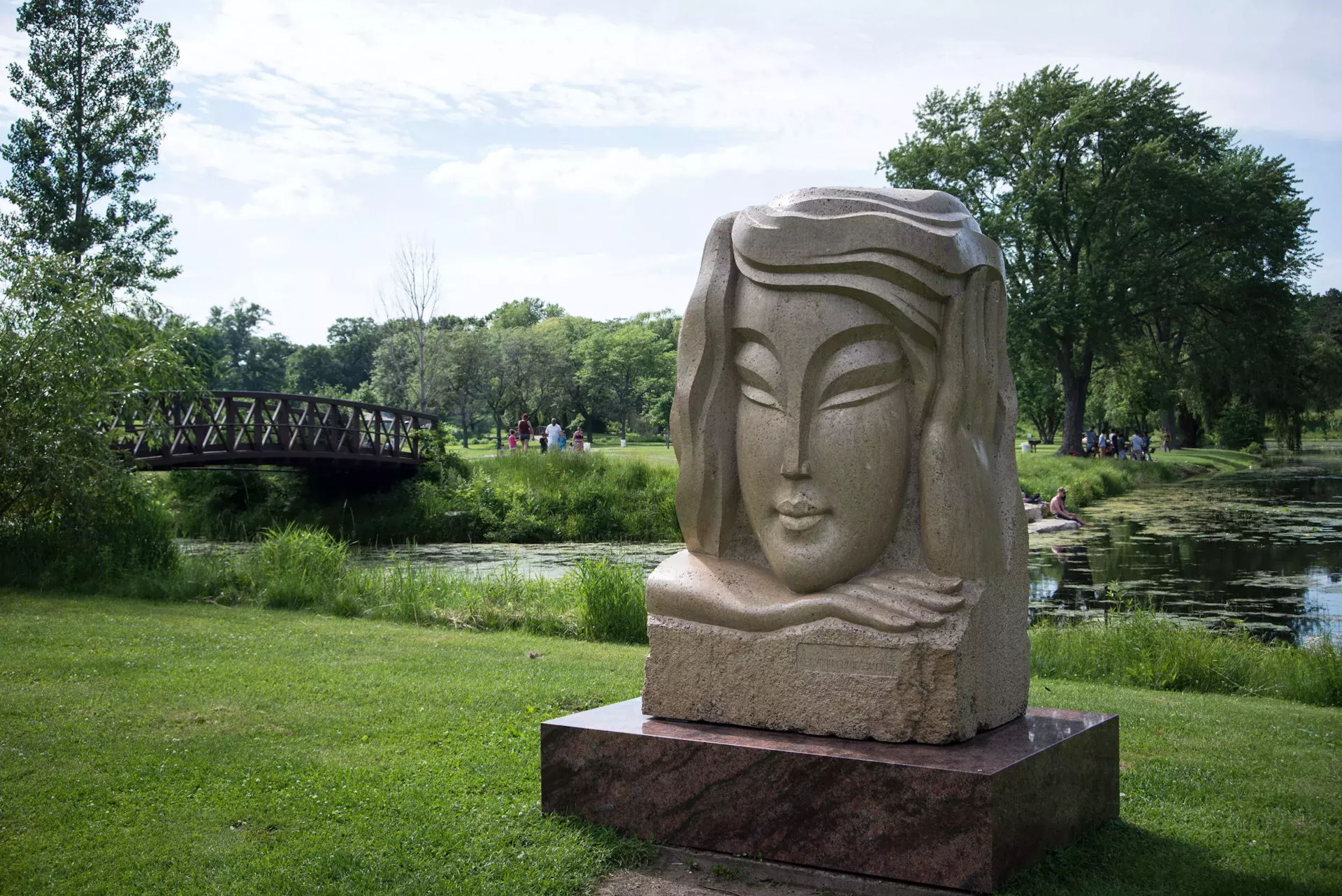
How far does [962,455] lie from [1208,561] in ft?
50.1

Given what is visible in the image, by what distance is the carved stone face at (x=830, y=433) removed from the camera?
4.72m

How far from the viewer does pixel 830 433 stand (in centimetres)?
475

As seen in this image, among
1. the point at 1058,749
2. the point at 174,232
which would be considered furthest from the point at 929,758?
the point at 174,232

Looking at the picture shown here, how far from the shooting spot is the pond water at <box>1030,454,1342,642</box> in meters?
13.6

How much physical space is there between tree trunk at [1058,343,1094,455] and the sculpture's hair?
105 ft

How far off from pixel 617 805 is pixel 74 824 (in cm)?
231

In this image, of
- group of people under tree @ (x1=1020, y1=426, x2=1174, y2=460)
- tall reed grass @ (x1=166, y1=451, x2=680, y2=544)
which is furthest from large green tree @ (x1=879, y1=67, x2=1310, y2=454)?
tall reed grass @ (x1=166, y1=451, x2=680, y2=544)

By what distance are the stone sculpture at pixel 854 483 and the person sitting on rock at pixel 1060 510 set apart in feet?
65.0

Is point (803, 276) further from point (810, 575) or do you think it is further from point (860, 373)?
point (810, 575)

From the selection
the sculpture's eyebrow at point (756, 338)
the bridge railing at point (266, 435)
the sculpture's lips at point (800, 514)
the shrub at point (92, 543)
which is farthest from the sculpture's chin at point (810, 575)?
the bridge railing at point (266, 435)

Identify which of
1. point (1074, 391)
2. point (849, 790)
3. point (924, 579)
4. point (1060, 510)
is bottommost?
point (1060, 510)

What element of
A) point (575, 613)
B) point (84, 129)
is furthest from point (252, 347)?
point (575, 613)

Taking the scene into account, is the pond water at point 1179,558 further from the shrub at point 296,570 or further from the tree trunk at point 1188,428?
the tree trunk at point 1188,428

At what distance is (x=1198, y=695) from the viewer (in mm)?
8242
